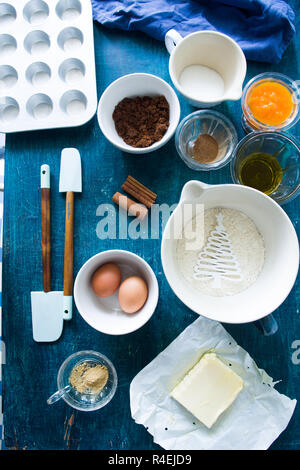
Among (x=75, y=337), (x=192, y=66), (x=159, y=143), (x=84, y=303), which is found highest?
(x=192, y=66)

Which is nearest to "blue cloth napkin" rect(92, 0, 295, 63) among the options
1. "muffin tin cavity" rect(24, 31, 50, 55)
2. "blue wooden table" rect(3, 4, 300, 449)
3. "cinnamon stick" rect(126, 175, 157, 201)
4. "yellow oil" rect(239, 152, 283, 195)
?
"blue wooden table" rect(3, 4, 300, 449)

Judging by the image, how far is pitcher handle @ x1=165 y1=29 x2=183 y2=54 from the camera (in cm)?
83

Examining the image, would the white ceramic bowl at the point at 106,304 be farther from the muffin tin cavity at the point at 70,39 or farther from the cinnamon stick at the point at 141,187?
the muffin tin cavity at the point at 70,39

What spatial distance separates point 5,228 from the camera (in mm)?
925

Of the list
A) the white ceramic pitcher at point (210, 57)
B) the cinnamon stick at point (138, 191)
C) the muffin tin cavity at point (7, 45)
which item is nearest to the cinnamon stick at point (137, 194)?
the cinnamon stick at point (138, 191)

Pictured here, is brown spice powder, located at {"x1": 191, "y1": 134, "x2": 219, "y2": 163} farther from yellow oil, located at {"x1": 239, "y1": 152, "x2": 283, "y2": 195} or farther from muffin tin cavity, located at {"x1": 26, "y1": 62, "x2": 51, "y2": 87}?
muffin tin cavity, located at {"x1": 26, "y1": 62, "x2": 51, "y2": 87}

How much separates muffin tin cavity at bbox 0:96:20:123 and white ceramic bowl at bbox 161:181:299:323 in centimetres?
51

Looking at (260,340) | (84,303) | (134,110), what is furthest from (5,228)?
(260,340)

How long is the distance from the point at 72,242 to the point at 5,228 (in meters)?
0.18

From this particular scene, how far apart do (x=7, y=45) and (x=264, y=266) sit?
842mm

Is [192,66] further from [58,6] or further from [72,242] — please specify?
[72,242]

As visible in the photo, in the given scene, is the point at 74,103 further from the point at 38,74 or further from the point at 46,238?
the point at 46,238

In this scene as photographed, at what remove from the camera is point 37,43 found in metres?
0.95

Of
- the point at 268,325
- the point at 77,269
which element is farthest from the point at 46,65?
the point at 268,325
